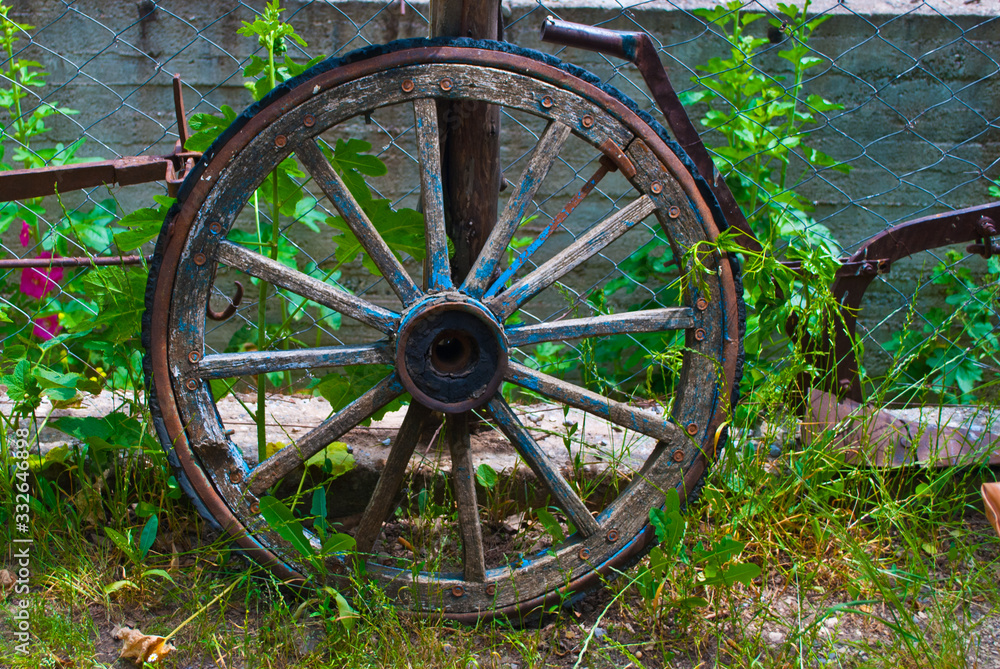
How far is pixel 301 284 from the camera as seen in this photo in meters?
1.65

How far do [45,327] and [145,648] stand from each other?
4.55 feet

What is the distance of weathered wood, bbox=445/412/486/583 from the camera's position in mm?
1708

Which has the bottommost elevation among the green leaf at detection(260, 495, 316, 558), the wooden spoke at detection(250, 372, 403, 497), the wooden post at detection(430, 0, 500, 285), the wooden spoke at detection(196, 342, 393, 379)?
the green leaf at detection(260, 495, 316, 558)

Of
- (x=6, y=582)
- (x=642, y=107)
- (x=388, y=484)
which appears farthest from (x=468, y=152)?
(x=6, y=582)

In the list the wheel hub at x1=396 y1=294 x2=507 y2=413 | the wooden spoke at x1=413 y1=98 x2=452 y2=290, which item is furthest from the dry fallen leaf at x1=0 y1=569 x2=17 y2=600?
the wooden spoke at x1=413 y1=98 x2=452 y2=290

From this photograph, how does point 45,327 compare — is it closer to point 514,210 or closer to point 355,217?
point 355,217

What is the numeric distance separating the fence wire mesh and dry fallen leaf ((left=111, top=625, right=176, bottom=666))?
45.1 inches

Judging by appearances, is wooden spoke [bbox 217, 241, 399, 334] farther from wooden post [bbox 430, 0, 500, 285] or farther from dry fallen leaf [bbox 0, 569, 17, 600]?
dry fallen leaf [bbox 0, 569, 17, 600]

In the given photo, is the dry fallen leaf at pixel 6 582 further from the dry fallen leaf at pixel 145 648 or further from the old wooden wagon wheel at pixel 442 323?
the old wooden wagon wheel at pixel 442 323

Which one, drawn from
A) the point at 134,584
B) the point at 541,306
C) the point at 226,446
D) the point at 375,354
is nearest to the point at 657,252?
the point at 541,306

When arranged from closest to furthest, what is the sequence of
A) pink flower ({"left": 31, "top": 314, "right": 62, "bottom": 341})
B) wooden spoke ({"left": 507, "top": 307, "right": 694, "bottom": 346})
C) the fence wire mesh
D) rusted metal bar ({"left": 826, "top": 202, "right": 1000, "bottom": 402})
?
wooden spoke ({"left": 507, "top": 307, "right": 694, "bottom": 346})
rusted metal bar ({"left": 826, "top": 202, "right": 1000, "bottom": 402})
pink flower ({"left": 31, "top": 314, "right": 62, "bottom": 341})
the fence wire mesh

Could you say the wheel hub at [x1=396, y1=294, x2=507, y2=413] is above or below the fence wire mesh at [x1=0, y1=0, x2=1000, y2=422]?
below

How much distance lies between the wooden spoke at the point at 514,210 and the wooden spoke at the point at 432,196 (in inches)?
2.7

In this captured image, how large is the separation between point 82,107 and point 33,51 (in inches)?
10.3
